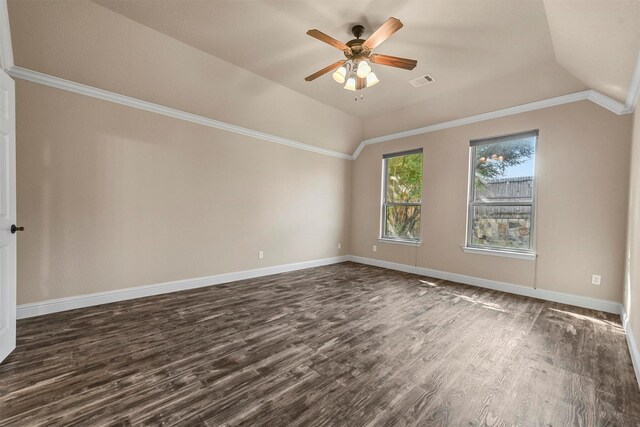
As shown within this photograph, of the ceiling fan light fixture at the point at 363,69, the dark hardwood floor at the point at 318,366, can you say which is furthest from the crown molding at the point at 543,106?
the dark hardwood floor at the point at 318,366

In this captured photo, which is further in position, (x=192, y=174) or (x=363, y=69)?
(x=192, y=174)

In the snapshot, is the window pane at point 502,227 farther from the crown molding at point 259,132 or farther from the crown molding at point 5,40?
the crown molding at point 5,40

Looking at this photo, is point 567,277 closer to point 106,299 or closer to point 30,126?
point 106,299

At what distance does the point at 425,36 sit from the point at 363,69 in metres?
0.84

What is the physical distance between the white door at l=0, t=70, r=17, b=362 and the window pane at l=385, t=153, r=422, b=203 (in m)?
5.42

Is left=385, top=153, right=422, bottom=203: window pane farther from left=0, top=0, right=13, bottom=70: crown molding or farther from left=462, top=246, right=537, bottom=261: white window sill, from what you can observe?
left=0, top=0, right=13, bottom=70: crown molding

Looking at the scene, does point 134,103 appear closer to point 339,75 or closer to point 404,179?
point 339,75

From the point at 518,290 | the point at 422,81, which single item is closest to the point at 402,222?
the point at 518,290

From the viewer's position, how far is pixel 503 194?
169 inches

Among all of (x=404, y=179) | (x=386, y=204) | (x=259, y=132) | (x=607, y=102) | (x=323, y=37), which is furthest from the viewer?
(x=386, y=204)

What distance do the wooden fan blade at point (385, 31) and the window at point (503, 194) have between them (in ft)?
9.62

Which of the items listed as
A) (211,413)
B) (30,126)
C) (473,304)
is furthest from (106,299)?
(473,304)

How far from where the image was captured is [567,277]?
367cm

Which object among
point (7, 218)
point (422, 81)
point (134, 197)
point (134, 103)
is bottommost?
point (7, 218)
